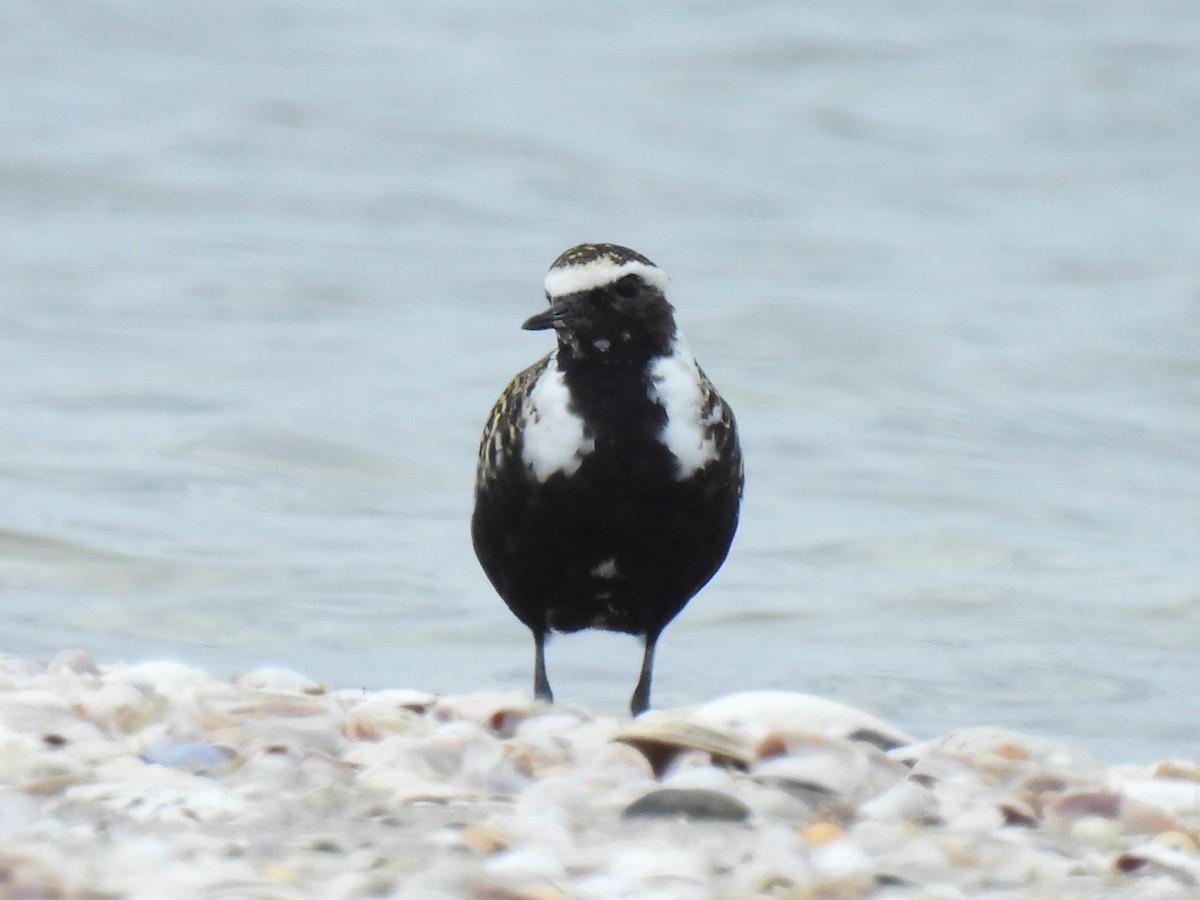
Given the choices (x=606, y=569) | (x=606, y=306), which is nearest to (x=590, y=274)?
(x=606, y=306)

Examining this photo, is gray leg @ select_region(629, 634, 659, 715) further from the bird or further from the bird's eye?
the bird's eye

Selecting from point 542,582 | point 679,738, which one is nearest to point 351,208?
point 542,582

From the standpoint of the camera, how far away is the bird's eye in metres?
6.24

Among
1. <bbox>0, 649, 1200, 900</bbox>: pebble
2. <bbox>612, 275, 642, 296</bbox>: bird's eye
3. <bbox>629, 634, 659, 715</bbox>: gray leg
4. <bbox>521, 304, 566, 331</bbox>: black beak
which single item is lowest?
<bbox>629, 634, 659, 715</bbox>: gray leg

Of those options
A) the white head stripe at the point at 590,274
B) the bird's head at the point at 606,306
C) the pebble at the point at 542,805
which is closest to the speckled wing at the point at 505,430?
the bird's head at the point at 606,306

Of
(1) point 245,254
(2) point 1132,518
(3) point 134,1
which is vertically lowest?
(2) point 1132,518

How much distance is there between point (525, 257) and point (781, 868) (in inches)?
551

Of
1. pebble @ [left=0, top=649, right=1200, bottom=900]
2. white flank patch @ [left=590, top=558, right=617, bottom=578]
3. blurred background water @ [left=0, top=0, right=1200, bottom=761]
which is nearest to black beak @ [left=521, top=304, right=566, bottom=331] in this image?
white flank patch @ [left=590, top=558, right=617, bottom=578]

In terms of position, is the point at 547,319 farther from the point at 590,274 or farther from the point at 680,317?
the point at 680,317

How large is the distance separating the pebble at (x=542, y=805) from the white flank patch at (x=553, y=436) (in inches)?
28.9

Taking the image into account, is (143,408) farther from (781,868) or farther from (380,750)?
(781,868)

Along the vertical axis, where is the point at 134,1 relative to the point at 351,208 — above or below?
above

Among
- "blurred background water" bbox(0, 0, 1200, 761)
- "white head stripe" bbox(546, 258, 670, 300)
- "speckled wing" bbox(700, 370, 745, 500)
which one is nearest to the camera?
"white head stripe" bbox(546, 258, 670, 300)

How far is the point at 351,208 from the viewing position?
19391mm
